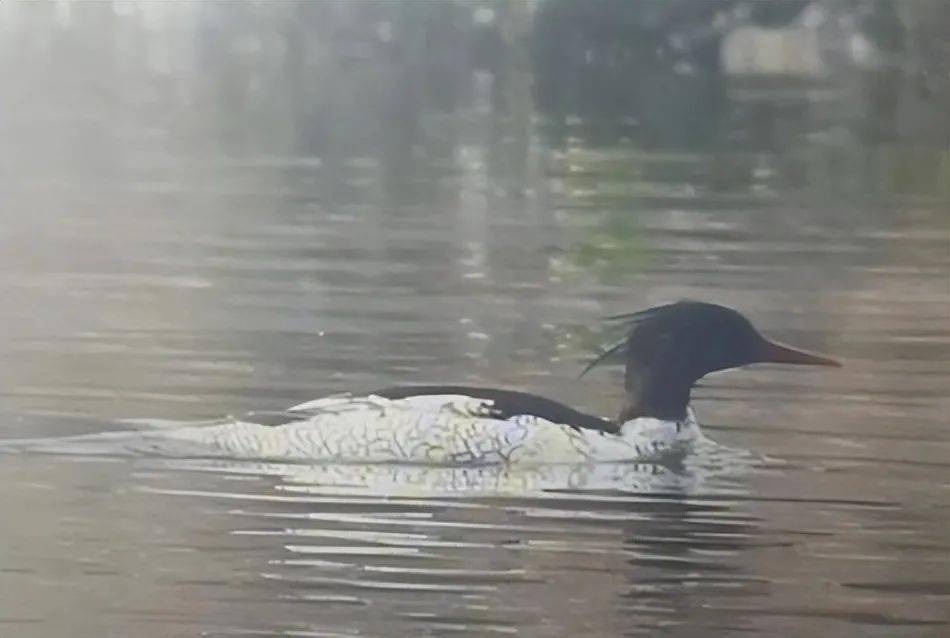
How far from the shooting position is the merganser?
1.94 metres

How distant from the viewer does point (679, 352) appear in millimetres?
1957

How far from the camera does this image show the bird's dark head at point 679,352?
195cm

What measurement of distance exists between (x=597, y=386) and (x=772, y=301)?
0.70ft

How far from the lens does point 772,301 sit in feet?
6.42

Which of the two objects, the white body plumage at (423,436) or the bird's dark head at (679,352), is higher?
the bird's dark head at (679,352)

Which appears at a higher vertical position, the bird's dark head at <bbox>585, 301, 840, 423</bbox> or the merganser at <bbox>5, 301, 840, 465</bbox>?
the bird's dark head at <bbox>585, 301, 840, 423</bbox>

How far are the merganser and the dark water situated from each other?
18mm

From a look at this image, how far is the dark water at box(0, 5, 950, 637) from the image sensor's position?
189 cm

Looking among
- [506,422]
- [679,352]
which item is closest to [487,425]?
[506,422]

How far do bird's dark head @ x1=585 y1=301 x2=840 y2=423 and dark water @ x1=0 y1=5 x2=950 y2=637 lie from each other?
0.02 meters

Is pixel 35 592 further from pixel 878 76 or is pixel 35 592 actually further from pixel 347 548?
pixel 878 76

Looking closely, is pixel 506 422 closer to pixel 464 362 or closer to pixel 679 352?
pixel 464 362

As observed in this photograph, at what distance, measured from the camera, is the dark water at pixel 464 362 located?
1890 millimetres

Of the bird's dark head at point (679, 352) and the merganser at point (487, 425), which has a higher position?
the bird's dark head at point (679, 352)
